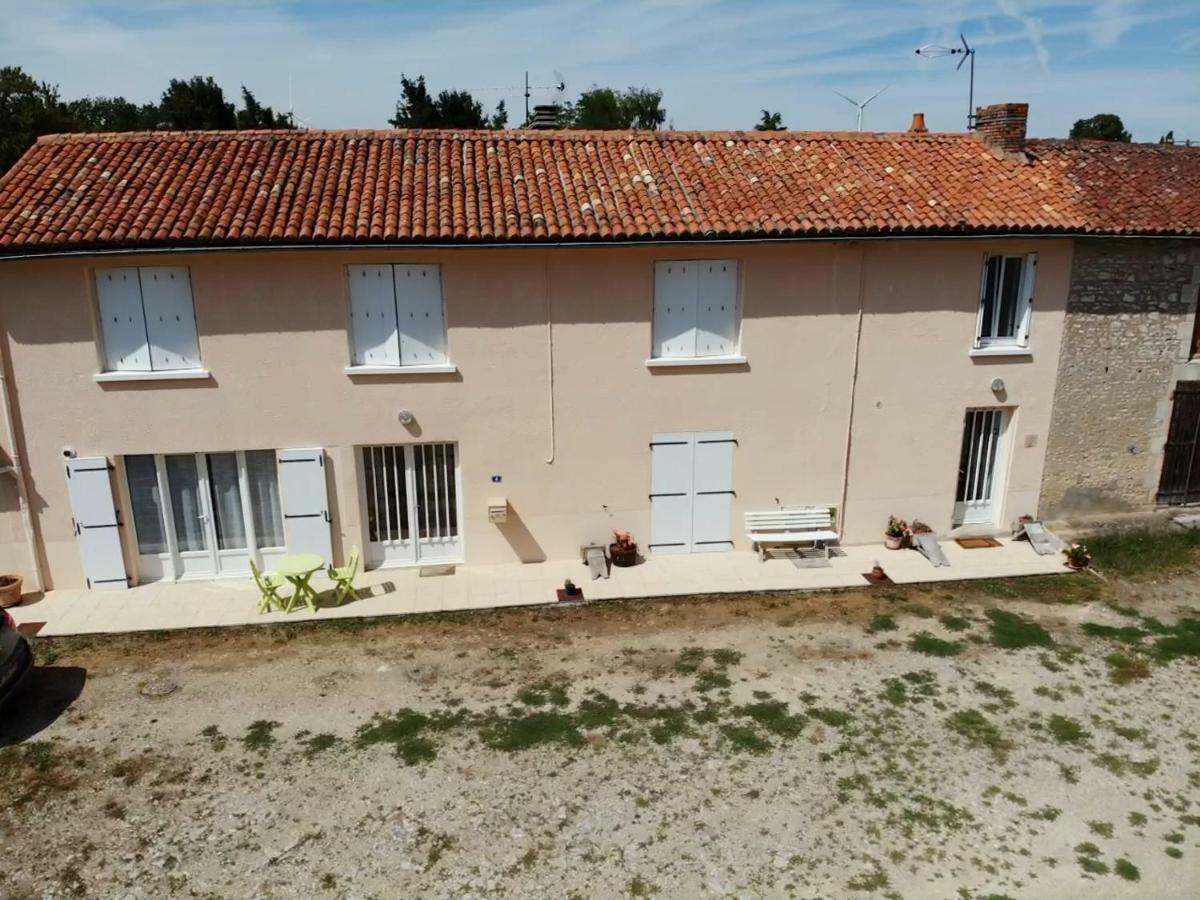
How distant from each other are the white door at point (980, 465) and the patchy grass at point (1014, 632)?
3114 millimetres

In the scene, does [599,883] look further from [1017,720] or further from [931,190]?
[931,190]

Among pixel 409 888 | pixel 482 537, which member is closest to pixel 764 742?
pixel 409 888

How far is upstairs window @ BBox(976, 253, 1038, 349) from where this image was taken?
1400 cm

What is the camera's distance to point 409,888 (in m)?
7.32

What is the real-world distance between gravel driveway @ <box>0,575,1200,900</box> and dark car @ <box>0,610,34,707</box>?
515 mm

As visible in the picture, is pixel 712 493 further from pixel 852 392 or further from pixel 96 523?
pixel 96 523

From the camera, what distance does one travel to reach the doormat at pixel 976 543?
48.7 ft

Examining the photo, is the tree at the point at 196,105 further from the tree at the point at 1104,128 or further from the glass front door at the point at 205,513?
the tree at the point at 1104,128

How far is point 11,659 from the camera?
32.1 feet

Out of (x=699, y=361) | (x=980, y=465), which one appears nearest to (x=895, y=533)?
(x=980, y=465)

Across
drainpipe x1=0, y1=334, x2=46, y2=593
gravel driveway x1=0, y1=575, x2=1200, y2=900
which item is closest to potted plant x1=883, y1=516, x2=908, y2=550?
gravel driveway x1=0, y1=575, x2=1200, y2=900

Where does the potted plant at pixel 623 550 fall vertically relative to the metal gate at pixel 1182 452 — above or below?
below

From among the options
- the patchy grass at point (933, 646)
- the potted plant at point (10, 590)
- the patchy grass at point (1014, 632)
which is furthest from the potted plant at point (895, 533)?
the potted plant at point (10, 590)

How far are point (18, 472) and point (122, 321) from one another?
2809 millimetres
